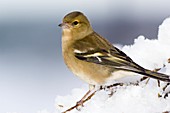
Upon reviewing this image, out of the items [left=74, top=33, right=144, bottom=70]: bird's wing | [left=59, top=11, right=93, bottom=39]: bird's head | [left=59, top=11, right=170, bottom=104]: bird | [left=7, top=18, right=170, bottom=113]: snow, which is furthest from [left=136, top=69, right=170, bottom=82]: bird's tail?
[left=59, top=11, right=93, bottom=39]: bird's head

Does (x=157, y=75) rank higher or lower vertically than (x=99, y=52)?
lower

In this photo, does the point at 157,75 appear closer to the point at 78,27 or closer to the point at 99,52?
the point at 99,52

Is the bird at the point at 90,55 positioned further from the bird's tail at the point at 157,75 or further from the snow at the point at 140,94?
the bird's tail at the point at 157,75

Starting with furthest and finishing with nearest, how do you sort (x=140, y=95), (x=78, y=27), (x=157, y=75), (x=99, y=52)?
1. (x=78, y=27)
2. (x=99, y=52)
3. (x=157, y=75)
4. (x=140, y=95)

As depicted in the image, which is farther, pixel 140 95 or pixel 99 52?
pixel 99 52

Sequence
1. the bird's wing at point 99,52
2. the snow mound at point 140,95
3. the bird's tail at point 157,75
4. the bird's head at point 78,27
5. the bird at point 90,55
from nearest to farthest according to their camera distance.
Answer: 1. the snow mound at point 140,95
2. the bird's tail at point 157,75
3. the bird at point 90,55
4. the bird's wing at point 99,52
5. the bird's head at point 78,27

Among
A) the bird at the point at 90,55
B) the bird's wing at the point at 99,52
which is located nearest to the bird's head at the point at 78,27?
the bird at the point at 90,55

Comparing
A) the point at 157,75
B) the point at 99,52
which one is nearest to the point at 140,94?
the point at 157,75
